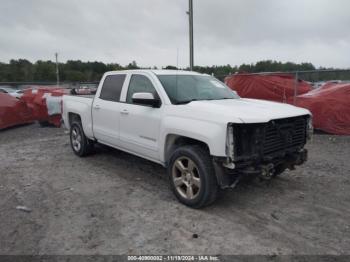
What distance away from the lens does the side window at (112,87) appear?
6129mm

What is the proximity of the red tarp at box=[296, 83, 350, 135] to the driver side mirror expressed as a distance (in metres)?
6.01

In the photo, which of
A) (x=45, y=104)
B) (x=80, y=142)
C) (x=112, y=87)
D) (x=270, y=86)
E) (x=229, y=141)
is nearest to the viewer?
(x=229, y=141)

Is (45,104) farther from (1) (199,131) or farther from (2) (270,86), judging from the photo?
(1) (199,131)

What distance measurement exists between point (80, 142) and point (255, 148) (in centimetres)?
447

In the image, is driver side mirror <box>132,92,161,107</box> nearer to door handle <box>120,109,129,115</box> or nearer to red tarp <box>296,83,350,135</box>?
door handle <box>120,109,129,115</box>

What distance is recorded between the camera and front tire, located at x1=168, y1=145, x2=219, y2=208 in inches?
170

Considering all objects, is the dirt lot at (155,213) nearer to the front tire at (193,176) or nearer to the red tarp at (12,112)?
the front tire at (193,176)

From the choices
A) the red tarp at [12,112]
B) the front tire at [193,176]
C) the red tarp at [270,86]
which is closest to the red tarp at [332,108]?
the red tarp at [270,86]

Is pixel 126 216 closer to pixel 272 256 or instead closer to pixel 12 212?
pixel 12 212

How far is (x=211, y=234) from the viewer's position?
3.86 metres

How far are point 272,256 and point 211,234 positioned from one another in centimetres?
73

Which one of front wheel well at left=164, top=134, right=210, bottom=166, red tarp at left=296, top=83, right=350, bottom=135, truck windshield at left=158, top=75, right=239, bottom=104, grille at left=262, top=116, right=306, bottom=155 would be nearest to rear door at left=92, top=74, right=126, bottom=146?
truck windshield at left=158, top=75, right=239, bottom=104

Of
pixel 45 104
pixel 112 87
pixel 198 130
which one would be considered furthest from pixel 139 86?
pixel 45 104

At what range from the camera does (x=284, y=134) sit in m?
4.55
